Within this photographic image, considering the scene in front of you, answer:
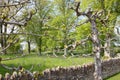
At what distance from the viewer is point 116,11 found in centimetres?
3653

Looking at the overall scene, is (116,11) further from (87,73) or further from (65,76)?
(65,76)

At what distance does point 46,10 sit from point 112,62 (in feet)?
98.6

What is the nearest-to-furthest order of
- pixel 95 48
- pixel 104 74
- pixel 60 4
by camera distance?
1. pixel 95 48
2. pixel 104 74
3. pixel 60 4

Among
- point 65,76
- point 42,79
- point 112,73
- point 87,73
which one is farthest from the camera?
point 112,73

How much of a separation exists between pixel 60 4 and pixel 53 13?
7.82 ft

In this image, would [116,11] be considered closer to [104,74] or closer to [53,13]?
[53,13]

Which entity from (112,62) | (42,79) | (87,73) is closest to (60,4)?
→ (112,62)

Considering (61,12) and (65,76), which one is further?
(61,12)

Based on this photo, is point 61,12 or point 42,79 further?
point 61,12

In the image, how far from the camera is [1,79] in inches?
317

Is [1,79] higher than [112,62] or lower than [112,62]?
higher

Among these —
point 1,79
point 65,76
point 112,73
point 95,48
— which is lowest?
point 112,73

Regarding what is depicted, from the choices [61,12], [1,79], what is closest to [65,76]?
[1,79]

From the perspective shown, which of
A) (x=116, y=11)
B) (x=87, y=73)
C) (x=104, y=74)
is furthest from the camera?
(x=116, y=11)
